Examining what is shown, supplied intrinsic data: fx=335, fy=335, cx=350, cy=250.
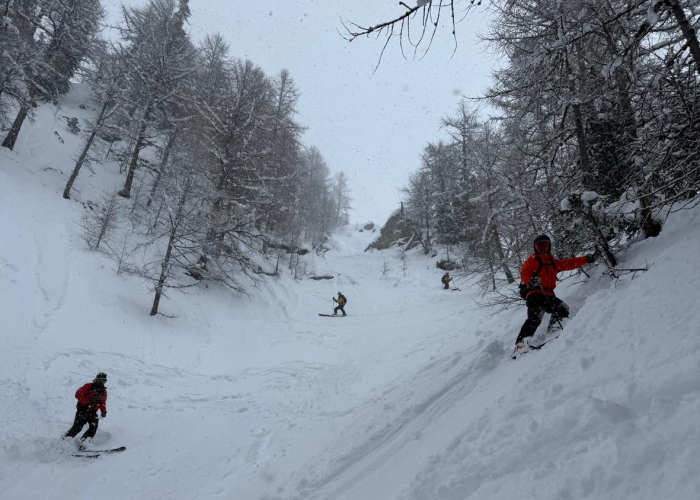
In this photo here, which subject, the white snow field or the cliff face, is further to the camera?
the cliff face

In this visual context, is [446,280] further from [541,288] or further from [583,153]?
[541,288]

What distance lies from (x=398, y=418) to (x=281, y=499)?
1873 mm

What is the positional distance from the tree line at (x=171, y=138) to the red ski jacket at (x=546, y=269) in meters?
11.0

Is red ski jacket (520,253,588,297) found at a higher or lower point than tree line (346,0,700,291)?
lower

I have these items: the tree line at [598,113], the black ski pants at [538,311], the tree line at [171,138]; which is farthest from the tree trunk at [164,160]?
the black ski pants at [538,311]

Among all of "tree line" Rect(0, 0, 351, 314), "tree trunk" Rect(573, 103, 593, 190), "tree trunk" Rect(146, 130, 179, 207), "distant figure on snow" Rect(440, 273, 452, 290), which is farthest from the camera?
"distant figure on snow" Rect(440, 273, 452, 290)

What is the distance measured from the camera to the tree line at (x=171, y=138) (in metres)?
13.4

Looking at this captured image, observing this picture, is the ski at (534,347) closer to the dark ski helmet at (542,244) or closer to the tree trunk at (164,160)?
the dark ski helmet at (542,244)

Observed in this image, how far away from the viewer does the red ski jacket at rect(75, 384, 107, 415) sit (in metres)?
6.42

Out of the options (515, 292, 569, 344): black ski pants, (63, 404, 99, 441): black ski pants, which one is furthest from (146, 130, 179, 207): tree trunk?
(515, 292, 569, 344): black ski pants

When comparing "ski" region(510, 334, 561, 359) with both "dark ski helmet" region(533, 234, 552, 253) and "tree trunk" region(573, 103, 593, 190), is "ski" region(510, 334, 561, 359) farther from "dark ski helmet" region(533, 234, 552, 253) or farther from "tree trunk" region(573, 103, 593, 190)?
"tree trunk" region(573, 103, 593, 190)

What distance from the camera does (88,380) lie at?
820 cm

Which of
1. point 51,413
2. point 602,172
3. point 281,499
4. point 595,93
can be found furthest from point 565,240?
point 51,413

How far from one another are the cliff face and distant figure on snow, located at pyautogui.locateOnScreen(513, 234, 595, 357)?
30268 mm
